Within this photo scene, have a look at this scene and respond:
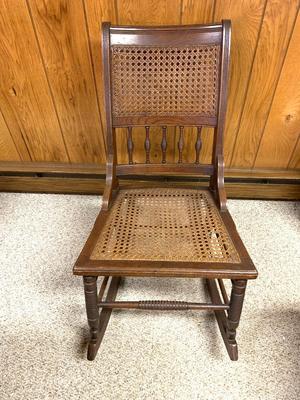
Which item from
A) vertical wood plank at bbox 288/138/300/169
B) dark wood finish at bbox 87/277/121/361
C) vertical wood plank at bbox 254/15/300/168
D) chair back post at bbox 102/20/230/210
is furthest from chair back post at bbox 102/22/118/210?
vertical wood plank at bbox 288/138/300/169

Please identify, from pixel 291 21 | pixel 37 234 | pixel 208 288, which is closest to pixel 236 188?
pixel 208 288

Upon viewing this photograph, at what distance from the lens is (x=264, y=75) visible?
4.29ft

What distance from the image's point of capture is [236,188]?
5.59 feet

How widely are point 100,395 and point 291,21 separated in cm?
159

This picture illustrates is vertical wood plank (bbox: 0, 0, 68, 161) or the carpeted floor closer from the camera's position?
the carpeted floor

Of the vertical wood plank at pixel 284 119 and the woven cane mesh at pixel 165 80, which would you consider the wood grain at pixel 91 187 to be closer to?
the vertical wood plank at pixel 284 119

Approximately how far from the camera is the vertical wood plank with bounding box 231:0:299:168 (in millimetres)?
1153

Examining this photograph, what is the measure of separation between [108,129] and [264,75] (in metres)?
0.78

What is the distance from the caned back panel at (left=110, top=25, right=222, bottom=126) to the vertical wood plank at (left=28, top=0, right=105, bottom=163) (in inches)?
15.0

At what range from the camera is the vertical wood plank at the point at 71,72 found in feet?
3.97

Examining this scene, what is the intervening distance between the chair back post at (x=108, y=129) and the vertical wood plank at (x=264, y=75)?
0.68m

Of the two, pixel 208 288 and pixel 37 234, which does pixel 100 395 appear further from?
pixel 37 234

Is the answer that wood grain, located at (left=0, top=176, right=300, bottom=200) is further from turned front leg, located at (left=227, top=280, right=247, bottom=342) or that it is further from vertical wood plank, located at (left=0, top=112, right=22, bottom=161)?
turned front leg, located at (left=227, top=280, right=247, bottom=342)

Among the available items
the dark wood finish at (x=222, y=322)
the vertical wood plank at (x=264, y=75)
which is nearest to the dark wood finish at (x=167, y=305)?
the dark wood finish at (x=222, y=322)
